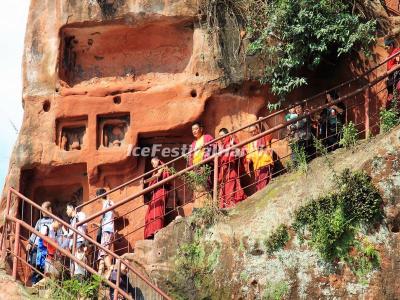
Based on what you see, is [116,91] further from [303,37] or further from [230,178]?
[303,37]

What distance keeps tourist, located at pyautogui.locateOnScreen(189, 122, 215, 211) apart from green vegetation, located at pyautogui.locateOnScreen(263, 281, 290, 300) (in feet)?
5.48

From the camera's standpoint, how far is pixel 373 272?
1130 centimetres

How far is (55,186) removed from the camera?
16.6 meters

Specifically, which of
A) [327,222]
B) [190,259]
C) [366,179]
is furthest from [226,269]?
[366,179]

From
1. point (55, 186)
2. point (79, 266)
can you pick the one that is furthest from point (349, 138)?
point (55, 186)

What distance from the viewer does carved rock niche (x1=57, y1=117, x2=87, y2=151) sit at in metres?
16.3

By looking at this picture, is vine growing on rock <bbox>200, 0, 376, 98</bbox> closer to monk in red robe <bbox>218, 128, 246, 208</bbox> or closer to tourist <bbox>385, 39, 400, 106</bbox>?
tourist <bbox>385, 39, 400, 106</bbox>

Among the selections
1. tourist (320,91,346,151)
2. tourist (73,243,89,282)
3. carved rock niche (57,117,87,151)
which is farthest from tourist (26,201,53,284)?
tourist (320,91,346,151)

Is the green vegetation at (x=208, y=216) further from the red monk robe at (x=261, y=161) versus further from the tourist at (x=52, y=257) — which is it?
the tourist at (x=52, y=257)

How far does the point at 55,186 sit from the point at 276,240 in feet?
20.0

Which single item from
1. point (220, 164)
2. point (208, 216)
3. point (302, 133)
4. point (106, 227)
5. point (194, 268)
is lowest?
point (194, 268)

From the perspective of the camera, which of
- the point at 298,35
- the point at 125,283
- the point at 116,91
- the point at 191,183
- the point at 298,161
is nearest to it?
the point at 125,283

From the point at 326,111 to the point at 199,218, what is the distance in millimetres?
3581

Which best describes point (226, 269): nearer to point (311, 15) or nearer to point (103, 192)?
point (103, 192)
